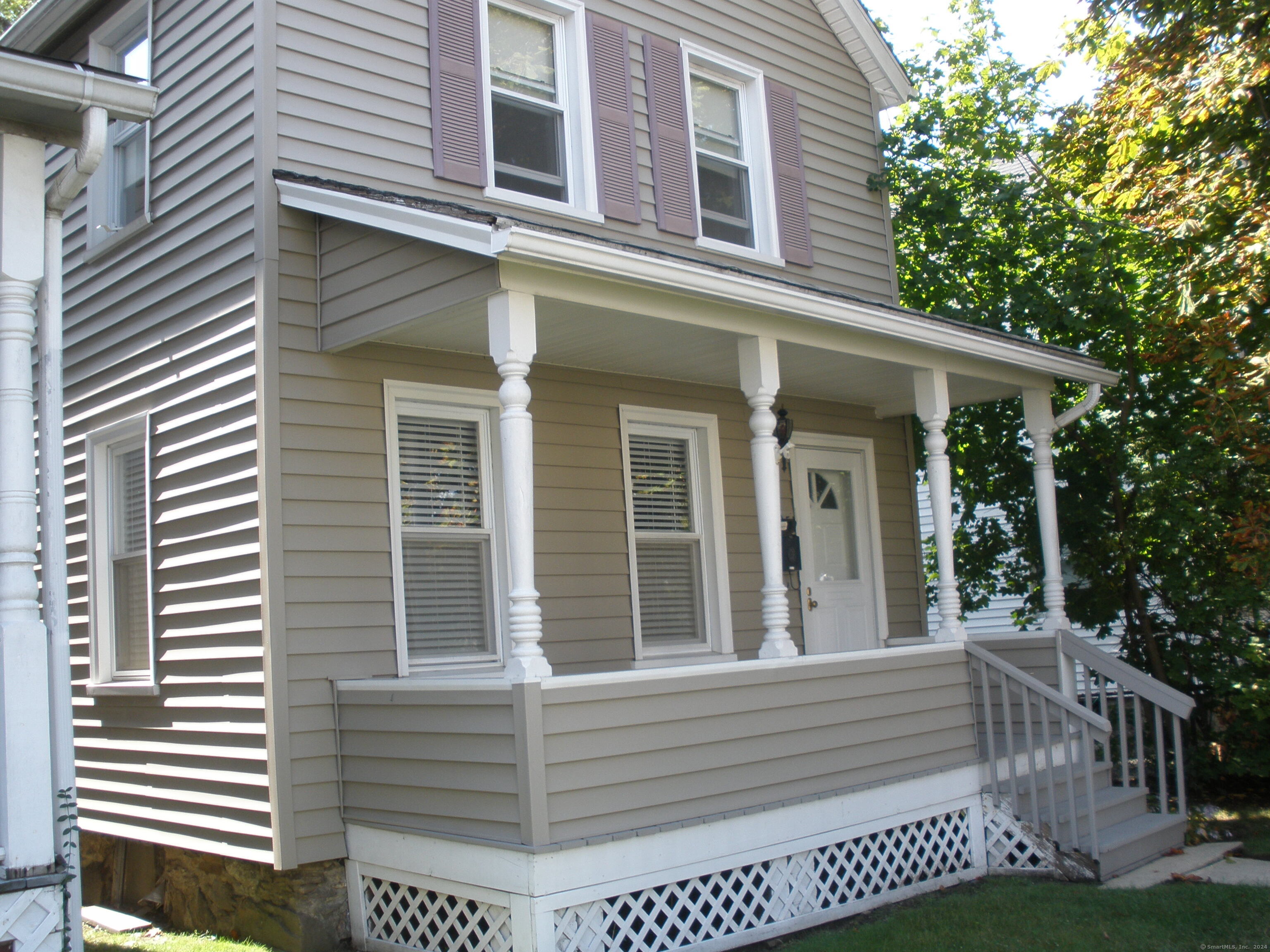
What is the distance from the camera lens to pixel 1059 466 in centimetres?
983

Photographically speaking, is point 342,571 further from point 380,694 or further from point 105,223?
point 105,223

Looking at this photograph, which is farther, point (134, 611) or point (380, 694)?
point (134, 611)

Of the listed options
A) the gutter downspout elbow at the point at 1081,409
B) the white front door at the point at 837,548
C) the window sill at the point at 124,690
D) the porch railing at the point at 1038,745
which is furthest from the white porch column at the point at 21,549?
the gutter downspout elbow at the point at 1081,409

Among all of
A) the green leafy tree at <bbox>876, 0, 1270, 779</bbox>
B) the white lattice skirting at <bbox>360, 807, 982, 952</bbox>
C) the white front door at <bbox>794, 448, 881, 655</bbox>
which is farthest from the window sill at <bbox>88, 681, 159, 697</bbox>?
the green leafy tree at <bbox>876, 0, 1270, 779</bbox>

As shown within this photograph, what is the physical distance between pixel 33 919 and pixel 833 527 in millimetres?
6675

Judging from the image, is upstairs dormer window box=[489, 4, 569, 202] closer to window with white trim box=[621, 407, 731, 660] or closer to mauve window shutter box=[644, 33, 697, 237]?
mauve window shutter box=[644, 33, 697, 237]

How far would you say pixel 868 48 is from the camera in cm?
1019

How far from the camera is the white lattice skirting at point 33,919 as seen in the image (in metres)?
4.07

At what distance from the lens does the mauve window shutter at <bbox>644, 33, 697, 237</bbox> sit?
843 centimetres

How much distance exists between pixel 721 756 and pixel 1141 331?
19.9ft

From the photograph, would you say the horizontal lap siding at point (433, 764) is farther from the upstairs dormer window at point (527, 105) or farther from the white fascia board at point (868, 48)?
the white fascia board at point (868, 48)

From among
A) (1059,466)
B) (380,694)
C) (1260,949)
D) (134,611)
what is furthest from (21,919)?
(1059,466)

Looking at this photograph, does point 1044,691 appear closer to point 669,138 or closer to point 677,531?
point 677,531

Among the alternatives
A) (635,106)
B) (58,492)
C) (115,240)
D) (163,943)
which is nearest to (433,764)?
(58,492)
